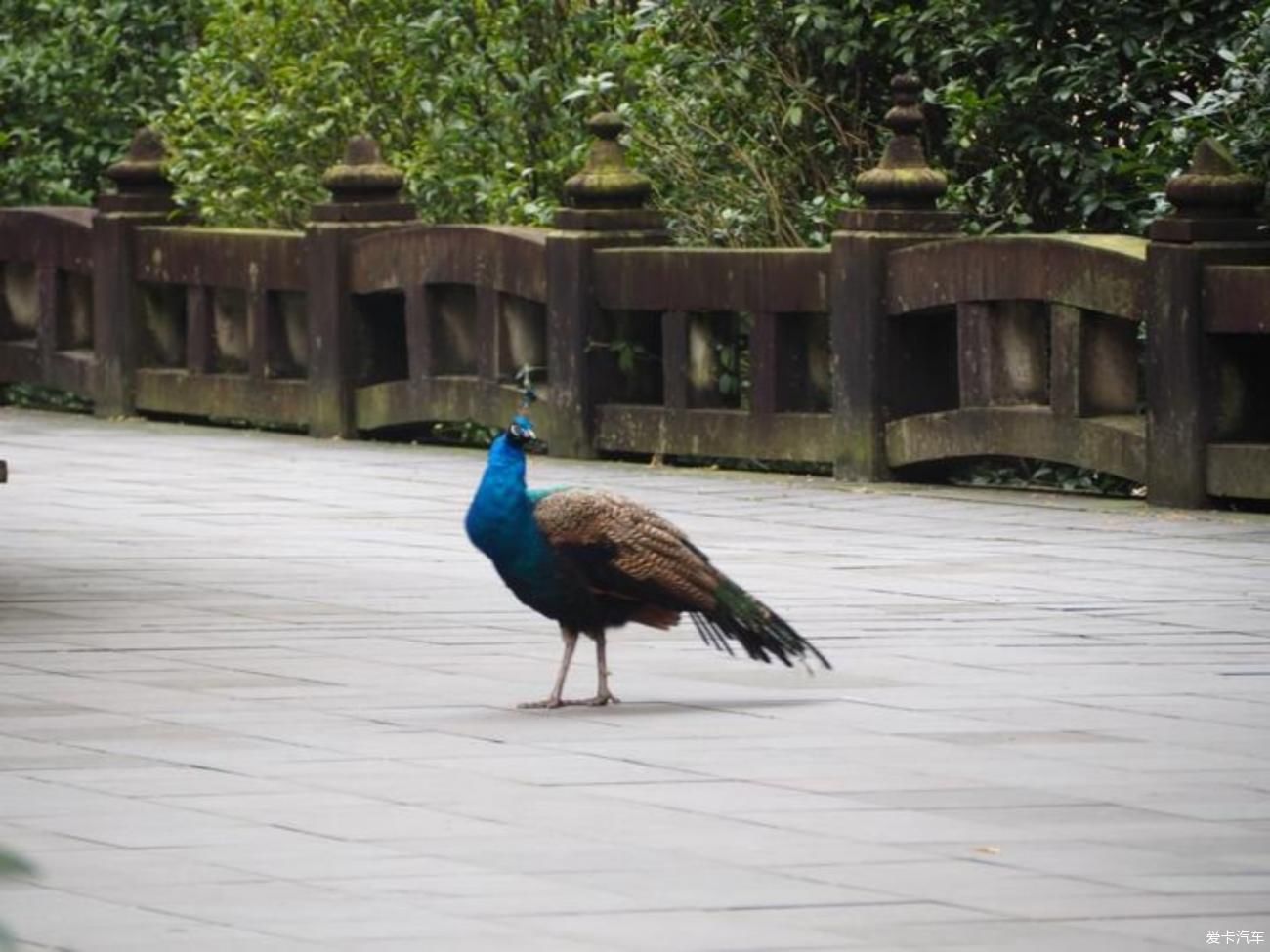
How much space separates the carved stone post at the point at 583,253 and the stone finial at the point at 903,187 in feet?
6.03

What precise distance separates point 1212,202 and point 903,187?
2099mm

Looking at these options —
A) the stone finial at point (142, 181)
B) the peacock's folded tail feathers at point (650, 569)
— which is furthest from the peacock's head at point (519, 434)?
the stone finial at point (142, 181)

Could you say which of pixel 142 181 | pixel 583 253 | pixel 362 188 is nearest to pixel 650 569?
pixel 583 253

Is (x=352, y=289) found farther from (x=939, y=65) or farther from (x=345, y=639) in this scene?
(x=345, y=639)

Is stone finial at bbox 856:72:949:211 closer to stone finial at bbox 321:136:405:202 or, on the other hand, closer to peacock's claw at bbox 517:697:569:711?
stone finial at bbox 321:136:405:202

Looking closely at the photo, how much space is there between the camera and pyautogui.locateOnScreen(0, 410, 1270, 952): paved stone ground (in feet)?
23.2

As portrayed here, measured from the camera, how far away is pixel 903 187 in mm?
17578

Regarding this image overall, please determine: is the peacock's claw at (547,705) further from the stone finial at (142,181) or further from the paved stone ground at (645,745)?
the stone finial at (142,181)

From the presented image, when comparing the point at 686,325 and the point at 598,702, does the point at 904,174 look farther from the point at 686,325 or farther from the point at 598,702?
the point at 598,702

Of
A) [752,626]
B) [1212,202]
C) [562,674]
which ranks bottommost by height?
[562,674]

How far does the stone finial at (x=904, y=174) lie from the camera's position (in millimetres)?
17562

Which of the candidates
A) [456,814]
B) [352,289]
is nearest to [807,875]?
[456,814]

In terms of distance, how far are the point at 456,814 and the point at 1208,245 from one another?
8354 mm

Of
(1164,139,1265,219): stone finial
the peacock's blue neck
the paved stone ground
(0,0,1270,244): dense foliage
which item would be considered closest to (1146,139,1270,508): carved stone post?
(1164,139,1265,219): stone finial
